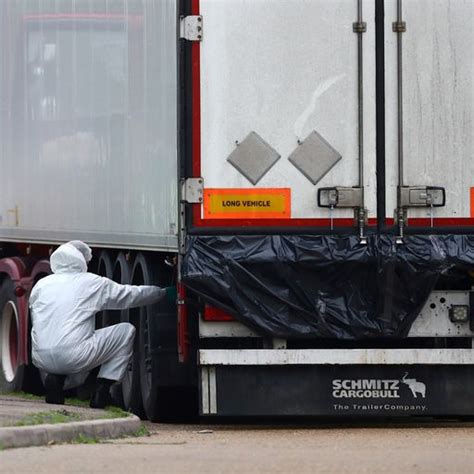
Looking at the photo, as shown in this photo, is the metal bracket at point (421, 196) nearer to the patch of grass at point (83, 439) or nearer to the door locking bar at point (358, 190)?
the door locking bar at point (358, 190)

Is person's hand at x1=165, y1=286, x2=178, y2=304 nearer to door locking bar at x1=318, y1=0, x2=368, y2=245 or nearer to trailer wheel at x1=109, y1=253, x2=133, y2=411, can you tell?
trailer wheel at x1=109, y1=253, x2=133, y2=411

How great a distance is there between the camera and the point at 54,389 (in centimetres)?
1482

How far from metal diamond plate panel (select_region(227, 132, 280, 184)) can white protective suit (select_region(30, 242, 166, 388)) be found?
52.2 inches

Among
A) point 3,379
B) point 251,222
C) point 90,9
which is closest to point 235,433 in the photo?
point 251,222

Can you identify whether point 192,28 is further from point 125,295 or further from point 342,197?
point 125,295

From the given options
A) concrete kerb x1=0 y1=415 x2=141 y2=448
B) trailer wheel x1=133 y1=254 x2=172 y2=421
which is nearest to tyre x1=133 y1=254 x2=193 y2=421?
trailer wheel x1=133 y1=254 x2=172 y2=421

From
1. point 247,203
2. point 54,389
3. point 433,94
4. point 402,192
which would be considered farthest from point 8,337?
point 433,94

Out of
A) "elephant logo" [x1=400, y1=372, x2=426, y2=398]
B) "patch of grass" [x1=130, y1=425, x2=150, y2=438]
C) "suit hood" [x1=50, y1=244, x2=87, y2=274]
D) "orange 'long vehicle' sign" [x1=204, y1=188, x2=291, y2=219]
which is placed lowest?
"patch of grass" [x1=130, y1=425, x2=150, y2=438]

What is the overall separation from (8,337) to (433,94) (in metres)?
6.19

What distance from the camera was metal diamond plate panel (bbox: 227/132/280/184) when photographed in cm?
1362

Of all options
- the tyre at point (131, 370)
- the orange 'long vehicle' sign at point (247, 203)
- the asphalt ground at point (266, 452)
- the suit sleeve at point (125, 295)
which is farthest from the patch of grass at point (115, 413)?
the orange 'long vehicle' sign at point (247, 203)

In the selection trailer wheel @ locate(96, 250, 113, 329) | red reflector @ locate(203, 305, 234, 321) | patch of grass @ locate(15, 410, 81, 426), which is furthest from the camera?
trailer wheel @ locate(96, 250, 113, 329)

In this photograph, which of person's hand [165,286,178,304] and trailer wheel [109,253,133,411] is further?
trailer wheel [109,253,133,411]

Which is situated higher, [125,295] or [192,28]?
[192,28]
